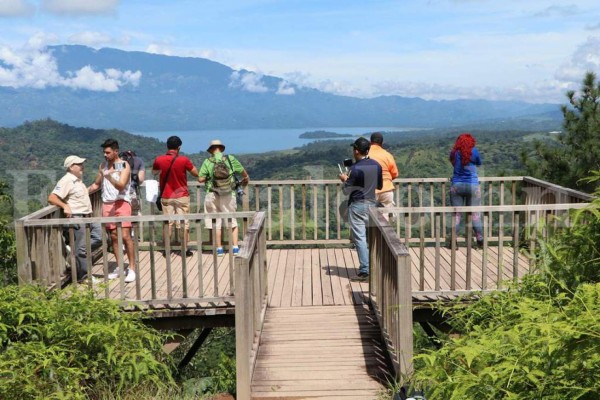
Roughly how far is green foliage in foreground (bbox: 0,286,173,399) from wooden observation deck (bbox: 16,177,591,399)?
0.86 meters

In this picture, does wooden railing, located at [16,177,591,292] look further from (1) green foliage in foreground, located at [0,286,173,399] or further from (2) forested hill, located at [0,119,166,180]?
(2) forested hill, located at [0,119,166,180]

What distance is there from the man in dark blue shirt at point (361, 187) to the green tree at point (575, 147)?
42.3 ft

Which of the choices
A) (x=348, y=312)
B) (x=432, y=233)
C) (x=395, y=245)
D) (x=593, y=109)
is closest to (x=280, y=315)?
(x=348, y=312)

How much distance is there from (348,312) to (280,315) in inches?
29.3

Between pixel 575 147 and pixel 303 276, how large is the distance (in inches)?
549

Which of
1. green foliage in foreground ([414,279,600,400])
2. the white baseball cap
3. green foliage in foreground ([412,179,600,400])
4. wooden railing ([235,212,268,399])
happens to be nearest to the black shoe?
wooden railing ([235,212,268,399])

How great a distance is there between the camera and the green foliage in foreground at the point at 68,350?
4980 millimetres

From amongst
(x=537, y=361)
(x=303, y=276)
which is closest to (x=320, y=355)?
(x=303, y=276)

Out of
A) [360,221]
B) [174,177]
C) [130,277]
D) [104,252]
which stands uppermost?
[174,177]

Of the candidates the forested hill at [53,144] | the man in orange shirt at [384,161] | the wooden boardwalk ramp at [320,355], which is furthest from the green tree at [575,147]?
the forested hill at [53,144]

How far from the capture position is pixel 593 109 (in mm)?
19594

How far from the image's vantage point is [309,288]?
854 cm

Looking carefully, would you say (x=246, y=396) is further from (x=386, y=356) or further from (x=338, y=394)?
(x=386, y=356)

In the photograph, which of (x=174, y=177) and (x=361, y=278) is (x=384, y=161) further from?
(x=174, y=177)
